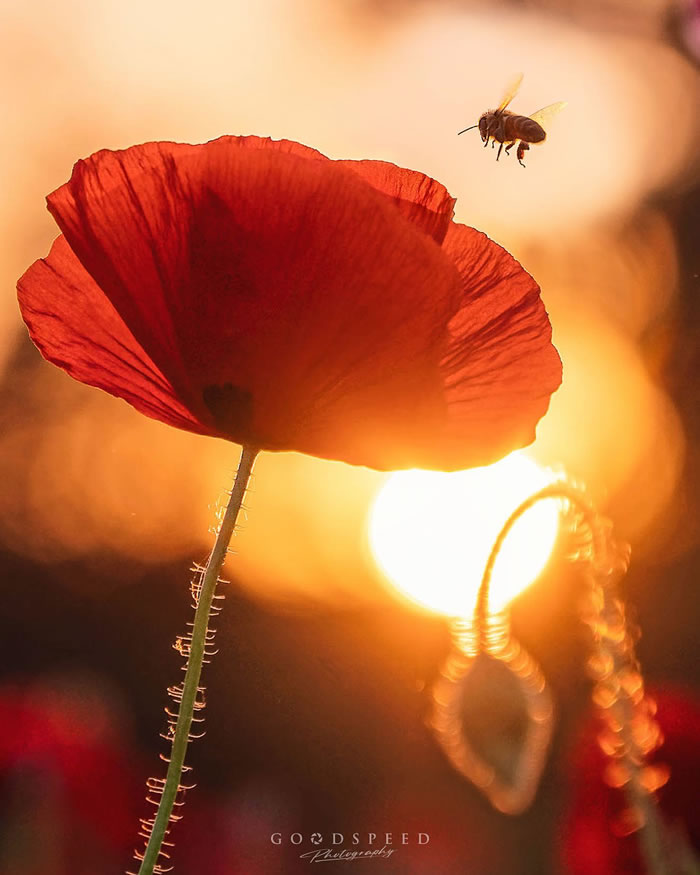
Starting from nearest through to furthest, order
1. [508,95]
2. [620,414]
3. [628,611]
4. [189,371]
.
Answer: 1. [189,371]
2. [628,611]
3. [508,95]
4. [620,414]

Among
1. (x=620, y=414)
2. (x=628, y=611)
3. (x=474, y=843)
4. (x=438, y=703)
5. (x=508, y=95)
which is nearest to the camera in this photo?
(x=628, y=611)

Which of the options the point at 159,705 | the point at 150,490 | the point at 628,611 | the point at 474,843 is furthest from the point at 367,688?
the point at 150,490

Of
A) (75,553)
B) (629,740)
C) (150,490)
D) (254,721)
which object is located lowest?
(629,740)

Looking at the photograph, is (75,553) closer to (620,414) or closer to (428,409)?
(620,414)

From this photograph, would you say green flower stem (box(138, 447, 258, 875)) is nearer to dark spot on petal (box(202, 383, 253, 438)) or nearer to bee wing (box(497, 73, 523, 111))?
dark spot on petal (box(202, 383, 253, 438))

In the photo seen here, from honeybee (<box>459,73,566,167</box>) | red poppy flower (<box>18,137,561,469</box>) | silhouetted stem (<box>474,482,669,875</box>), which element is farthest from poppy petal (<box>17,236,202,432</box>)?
honeybee (<box>459,73,566,167</box>)

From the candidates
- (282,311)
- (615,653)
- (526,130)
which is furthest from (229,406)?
(526,130)

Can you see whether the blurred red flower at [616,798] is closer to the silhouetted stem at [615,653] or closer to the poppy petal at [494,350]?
the silhouetted stem at [615,653]

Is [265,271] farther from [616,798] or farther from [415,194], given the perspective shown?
[616,798]
